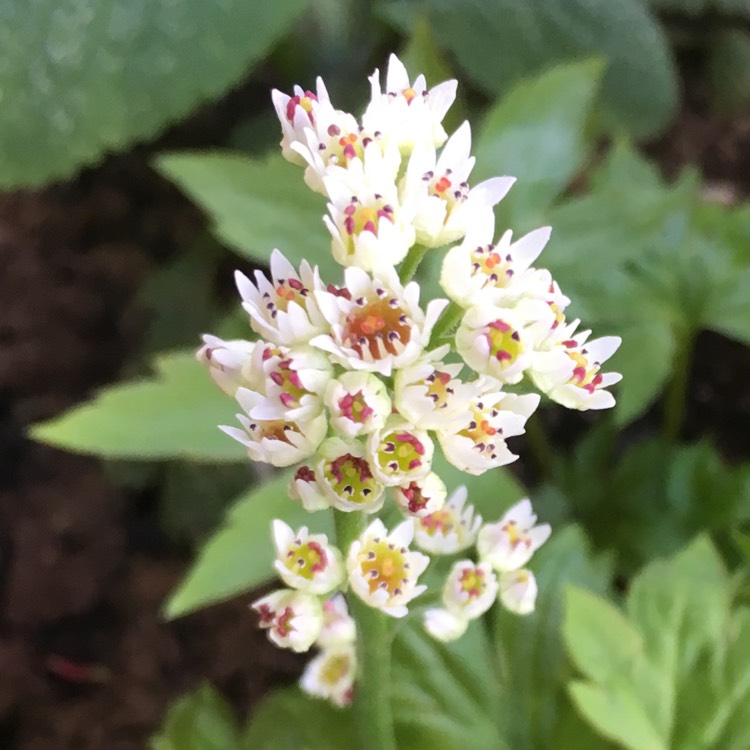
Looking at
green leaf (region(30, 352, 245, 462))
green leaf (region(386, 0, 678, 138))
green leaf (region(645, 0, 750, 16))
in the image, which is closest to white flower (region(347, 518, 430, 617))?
green leaf (region(30, 352, 245, 462))

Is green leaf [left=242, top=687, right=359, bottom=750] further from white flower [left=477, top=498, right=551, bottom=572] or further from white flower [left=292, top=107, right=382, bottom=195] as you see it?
white flower [left=292, top=107, right=382, bottom=195]

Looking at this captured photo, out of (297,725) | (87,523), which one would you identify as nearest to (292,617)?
(297,725)

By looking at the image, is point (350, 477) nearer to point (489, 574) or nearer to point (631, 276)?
point (489, 574)

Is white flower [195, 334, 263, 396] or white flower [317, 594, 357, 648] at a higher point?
white flower [195, 334, 263, 396]

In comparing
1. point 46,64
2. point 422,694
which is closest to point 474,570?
point 422,694

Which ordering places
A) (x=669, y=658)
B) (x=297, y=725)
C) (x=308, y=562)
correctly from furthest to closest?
1. (x=297, y=725)
2. (x=669, y=658)
3. (x=308, y=562)

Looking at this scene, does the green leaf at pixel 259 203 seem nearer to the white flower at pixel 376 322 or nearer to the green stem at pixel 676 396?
the green stem at pixel 676 396

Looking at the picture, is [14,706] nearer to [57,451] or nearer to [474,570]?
[57,451]
